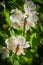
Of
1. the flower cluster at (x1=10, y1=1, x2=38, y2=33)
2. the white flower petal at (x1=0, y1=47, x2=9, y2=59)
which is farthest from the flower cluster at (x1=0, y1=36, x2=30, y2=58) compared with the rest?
the flower cluster at (x1=10, y1=1, x2=38, y2=33)

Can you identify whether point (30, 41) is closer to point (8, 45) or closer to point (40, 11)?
point (8, 45)

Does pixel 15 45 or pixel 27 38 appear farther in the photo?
pixel 27 38

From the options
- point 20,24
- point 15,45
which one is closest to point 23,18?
point 20,24

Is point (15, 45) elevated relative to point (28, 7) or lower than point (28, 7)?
lower

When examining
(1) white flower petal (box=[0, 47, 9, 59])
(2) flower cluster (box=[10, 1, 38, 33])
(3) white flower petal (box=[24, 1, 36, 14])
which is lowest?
(1) white flower petal (box=[0, 47, 9, 59])

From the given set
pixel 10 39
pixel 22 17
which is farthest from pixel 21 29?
pixel 10 39

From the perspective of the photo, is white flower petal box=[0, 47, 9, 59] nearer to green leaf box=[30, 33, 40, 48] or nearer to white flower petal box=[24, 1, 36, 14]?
green leaf box=[30, 33, 40, 48]

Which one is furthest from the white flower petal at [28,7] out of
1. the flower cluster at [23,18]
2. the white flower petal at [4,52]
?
the white flower petal at [4,52]

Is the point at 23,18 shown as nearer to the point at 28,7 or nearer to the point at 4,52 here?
the point at 28,7

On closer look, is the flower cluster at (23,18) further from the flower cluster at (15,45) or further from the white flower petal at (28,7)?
the flower cluster at (15,45)
